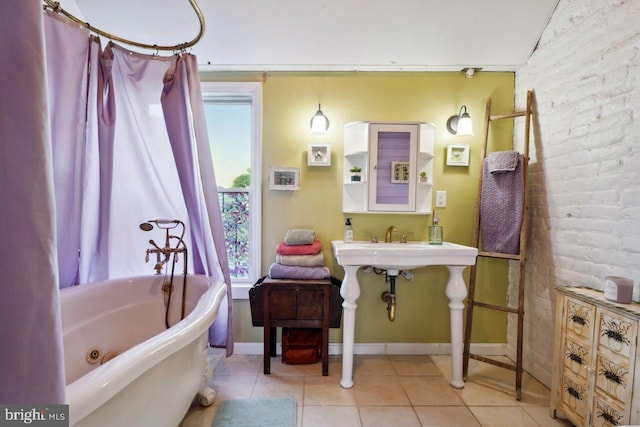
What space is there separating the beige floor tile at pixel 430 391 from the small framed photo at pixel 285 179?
5.24ft

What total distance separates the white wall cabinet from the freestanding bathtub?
1290mm

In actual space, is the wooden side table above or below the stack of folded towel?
below

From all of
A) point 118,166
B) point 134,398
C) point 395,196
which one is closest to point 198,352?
point 134,398

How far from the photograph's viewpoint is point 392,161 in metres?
2.02

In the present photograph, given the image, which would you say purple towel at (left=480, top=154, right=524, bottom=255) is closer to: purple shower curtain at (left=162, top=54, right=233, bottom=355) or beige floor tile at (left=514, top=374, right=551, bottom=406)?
beige floor tile at (left=514, top=374, right=551, bottom=406)

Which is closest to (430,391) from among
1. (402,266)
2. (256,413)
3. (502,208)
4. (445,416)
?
(445,416)

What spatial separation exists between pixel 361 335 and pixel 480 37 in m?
2.39

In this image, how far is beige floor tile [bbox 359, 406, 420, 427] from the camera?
1435 millimetres

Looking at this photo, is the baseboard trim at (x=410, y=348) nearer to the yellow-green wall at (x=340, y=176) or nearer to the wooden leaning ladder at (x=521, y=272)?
the yellow-green wall at (x=340, y=176)

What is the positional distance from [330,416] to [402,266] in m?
0.95

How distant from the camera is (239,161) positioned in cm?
218

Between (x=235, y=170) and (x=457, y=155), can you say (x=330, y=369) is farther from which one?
(x=457, y=155)

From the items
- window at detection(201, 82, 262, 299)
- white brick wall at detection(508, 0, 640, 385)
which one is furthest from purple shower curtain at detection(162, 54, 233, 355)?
white brick wall at detection(508, 0, 640, 385)

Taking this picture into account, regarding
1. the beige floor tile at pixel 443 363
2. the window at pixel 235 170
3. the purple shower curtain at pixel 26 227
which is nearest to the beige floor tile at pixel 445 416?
the beige floor tile at pixel 443 363
